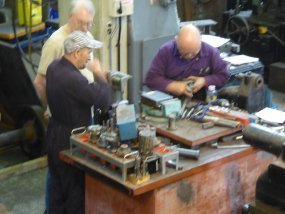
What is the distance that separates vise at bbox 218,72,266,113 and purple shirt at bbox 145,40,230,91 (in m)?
0.20

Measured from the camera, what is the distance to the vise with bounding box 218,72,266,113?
317 cm

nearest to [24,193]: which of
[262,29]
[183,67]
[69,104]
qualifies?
[69,104]

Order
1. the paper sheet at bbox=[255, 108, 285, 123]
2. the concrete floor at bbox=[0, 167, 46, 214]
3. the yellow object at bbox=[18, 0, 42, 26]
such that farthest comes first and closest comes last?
the yellow object at bbox=[18, 0, 42, 26] < the concrete floor at bbox=[0, 167, 46, 214] < the paper sheet at bbox=[255, 108, 285, 123]

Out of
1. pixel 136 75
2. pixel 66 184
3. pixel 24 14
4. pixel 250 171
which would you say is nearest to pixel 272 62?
pixel 136 75

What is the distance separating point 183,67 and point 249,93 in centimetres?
44

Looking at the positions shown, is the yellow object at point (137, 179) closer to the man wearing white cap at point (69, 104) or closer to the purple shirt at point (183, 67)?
the man wearing white cap at point (69, 104)

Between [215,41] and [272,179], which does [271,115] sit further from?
[215,41]

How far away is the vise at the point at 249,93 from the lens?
10.4 ft

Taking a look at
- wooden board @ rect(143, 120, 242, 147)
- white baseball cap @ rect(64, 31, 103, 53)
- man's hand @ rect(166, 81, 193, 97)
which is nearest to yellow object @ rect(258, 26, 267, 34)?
man's hand @ rect(166, 81, 193, 97)

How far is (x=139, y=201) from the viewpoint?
8.32 feet

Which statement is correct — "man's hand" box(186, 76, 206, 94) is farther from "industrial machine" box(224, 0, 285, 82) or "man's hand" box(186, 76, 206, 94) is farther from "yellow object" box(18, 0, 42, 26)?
"industrial machine" box(224, 0, 285, 82)

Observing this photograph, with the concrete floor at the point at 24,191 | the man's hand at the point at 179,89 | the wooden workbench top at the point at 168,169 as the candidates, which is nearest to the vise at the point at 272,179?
the wooden workbench top at the point at 168,169

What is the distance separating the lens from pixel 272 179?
6.41 feet

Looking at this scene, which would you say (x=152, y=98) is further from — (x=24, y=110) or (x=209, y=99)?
(x=24, y=110)
